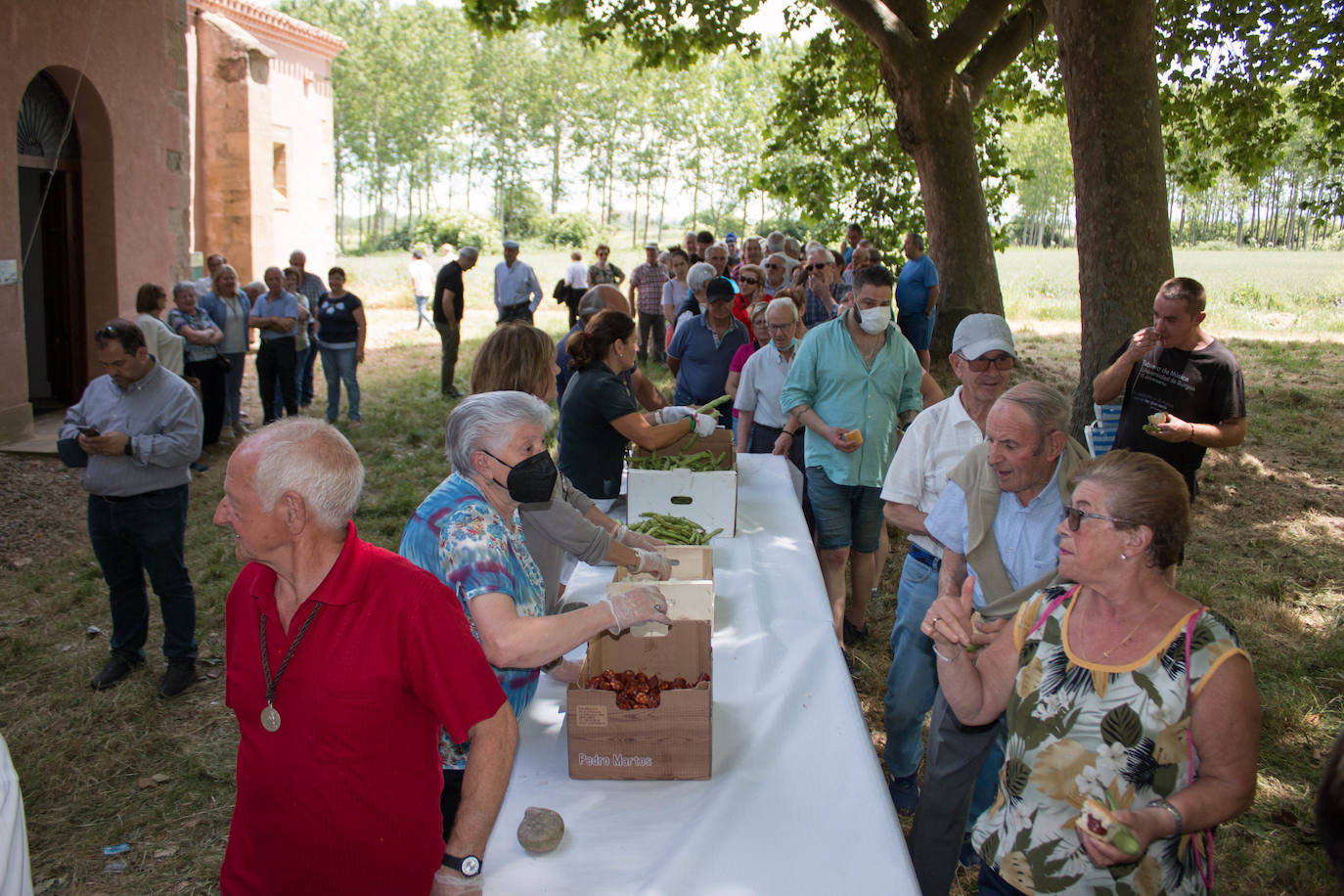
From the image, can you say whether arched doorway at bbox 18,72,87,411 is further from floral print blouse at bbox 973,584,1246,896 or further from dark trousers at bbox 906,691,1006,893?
floral print blouse at bbox 973,584,1246,896

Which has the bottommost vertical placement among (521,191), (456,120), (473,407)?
(473,407)

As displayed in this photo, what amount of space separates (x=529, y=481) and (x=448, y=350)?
33.1ft

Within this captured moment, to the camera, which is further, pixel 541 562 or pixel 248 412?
pixel 248 412

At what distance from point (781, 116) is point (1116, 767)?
1418 cm

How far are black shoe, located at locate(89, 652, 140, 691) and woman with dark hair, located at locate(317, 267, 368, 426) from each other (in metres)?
5.96

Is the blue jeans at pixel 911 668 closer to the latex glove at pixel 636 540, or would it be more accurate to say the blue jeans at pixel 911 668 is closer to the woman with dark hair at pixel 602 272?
the latex glove at pixel 636 540

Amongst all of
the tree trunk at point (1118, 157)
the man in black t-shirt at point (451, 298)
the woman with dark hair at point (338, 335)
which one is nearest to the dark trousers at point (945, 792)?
the tree trunk at point (1118, 157)

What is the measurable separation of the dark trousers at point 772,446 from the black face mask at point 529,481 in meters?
3.38

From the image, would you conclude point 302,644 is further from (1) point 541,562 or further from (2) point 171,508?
(2) point 171,508

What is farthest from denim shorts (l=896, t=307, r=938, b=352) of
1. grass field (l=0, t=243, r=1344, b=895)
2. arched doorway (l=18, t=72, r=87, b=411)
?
arched doorway (l=18, t=72, r=87, b=411)

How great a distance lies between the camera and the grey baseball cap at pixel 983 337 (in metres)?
3.47

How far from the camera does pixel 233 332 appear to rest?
9828 mm

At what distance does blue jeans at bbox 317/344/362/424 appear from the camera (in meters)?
10.8

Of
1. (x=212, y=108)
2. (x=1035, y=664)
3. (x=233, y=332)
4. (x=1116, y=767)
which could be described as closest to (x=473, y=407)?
(x=1035, y=664)
